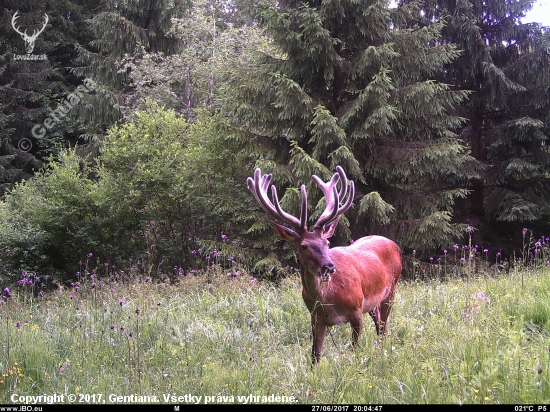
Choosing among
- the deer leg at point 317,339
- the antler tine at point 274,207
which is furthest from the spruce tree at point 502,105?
the antler tine at point 274,207

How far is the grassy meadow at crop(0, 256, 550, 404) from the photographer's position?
2.93 meters

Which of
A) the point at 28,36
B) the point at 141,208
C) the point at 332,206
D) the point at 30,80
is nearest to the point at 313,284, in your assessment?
the point at 332,206

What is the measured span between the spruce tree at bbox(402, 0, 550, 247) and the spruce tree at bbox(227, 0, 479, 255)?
246cm

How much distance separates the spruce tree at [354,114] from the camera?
939 cm

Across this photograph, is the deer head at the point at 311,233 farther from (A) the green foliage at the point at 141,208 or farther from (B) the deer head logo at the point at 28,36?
(B) the deer head logo at the point at 28,36

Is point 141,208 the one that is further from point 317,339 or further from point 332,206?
point 317,339

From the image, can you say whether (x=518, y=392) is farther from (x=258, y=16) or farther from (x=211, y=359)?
(x=258, y=16)

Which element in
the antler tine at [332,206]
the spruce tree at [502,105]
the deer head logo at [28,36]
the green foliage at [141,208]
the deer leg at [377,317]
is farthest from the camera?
the deer head logo at [28,36]

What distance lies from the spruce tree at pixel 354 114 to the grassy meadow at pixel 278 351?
362 centimetres

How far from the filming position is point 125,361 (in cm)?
409

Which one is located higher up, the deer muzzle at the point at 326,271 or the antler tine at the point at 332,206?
the antler tine at the point at 332,206

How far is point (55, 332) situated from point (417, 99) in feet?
25.3

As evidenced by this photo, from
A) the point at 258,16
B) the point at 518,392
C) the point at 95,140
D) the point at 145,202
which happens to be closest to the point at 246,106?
the point at 258,16

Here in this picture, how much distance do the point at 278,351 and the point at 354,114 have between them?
6303mm
